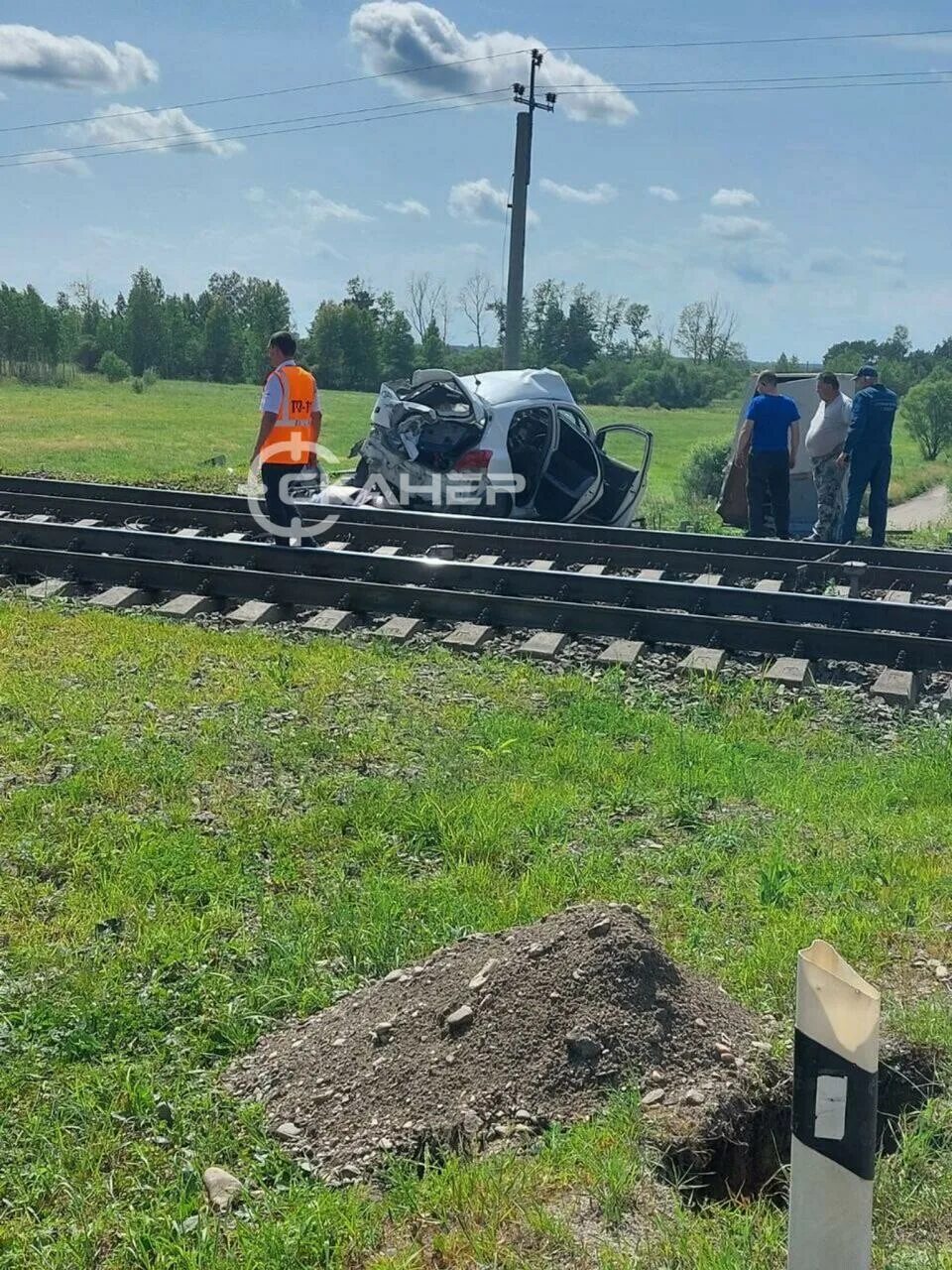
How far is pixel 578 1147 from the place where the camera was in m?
3.07

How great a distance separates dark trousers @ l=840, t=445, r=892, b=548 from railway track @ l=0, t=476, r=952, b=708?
1.79m

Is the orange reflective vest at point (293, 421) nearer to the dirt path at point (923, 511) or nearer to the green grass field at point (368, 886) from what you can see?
the green grass field at point (368, 886)

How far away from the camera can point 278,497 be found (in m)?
11.2

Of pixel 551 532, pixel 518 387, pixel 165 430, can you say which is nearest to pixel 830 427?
pixel 518 387

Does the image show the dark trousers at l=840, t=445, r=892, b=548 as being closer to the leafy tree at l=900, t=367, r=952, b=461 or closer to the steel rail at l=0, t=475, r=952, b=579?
the steel rail at l=0, t=475, r=952, b=579

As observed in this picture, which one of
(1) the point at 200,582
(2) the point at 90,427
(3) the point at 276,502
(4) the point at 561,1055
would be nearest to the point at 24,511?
(3) the point at 276,502

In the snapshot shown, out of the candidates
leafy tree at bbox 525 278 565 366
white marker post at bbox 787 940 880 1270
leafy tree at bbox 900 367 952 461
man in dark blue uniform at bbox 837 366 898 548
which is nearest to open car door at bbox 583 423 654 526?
man in dark blue uniform at bbox 837 366 898 548

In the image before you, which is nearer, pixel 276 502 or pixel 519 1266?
pixel 519 1266

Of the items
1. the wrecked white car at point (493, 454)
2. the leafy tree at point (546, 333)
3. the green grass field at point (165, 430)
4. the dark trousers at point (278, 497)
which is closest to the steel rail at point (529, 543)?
the dark trousers at point (278, 497)

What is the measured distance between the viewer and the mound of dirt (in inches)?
128

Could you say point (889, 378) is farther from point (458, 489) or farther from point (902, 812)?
point (902, 812)

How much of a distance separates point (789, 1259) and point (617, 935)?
4.52ft

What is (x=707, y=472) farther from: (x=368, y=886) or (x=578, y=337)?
(x=578, y=337)

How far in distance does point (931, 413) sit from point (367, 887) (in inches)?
1236
